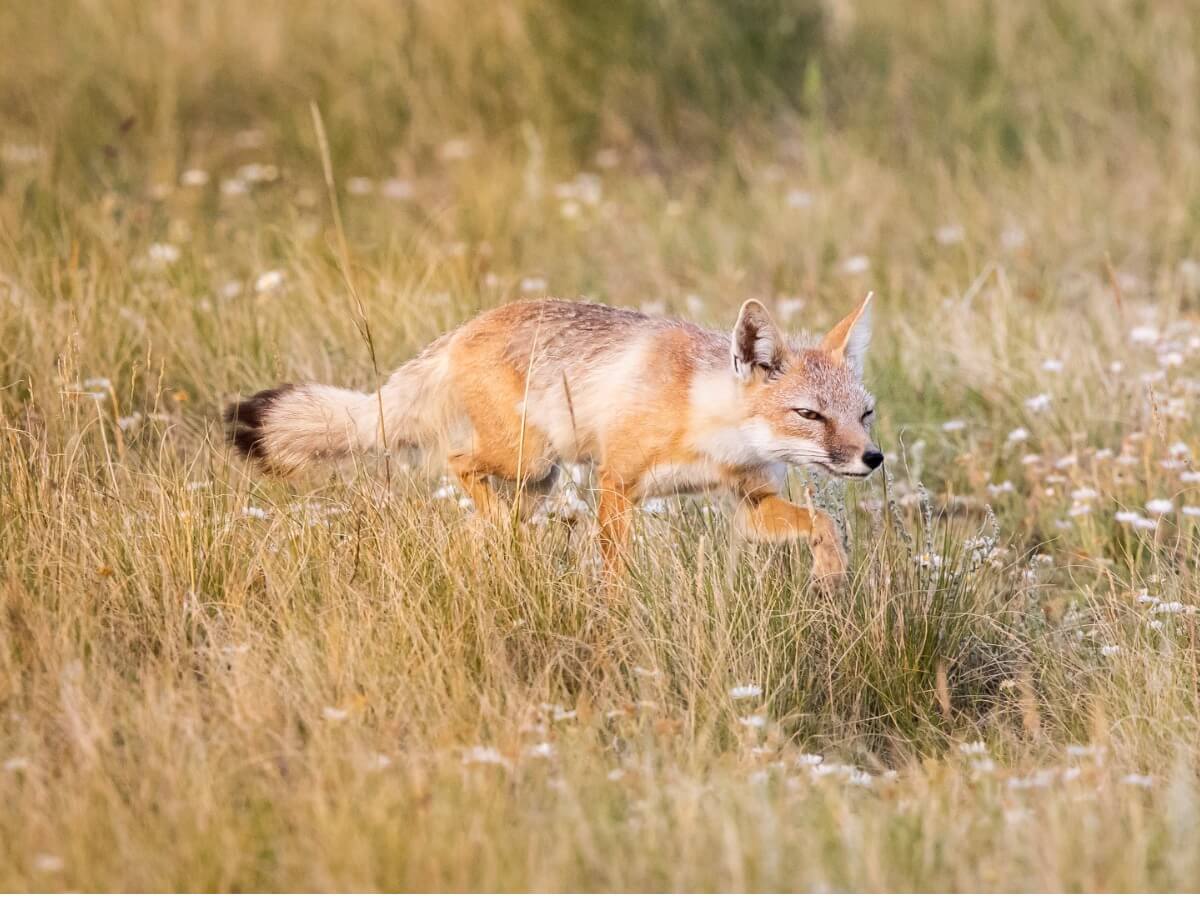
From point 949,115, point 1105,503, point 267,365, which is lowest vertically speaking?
point 1105,503

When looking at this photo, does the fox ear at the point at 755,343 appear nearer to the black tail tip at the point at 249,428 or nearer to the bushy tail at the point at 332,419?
the bushy tail at the point at 332,419

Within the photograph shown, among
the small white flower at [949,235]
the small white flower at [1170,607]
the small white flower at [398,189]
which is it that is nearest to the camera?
the small white flower at [1170,607]

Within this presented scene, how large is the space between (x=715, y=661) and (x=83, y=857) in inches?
Answer: 68.4

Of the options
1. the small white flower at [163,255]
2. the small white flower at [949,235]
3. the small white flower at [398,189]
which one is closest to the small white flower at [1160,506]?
the small white flower at [949,235]

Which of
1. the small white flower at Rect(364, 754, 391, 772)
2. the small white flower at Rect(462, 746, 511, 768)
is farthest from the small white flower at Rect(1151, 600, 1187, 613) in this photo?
the small white flower at Rect(364, 754, 391, 772)

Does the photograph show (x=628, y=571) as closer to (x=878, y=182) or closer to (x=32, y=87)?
(x=878, y=182)

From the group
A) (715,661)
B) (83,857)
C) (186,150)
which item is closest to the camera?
(83,857)

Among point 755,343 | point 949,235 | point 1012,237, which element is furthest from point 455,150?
point 755,343

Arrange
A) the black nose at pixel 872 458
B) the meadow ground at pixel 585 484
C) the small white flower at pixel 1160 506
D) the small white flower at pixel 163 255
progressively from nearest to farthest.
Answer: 1. the meadow ground at pixel 585 484
2. the black nose at pixel 872 458
3. the small white flower at pixel 1160 506
4. the small white flower at pixel 163 255

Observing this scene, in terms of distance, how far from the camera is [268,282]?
6.64m

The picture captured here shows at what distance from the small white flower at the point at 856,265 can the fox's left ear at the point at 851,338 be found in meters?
3.06

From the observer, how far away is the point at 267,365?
6.23m

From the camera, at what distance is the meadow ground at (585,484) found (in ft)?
11.2

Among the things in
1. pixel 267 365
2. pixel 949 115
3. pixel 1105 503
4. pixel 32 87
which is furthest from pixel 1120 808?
pixel 32 87
